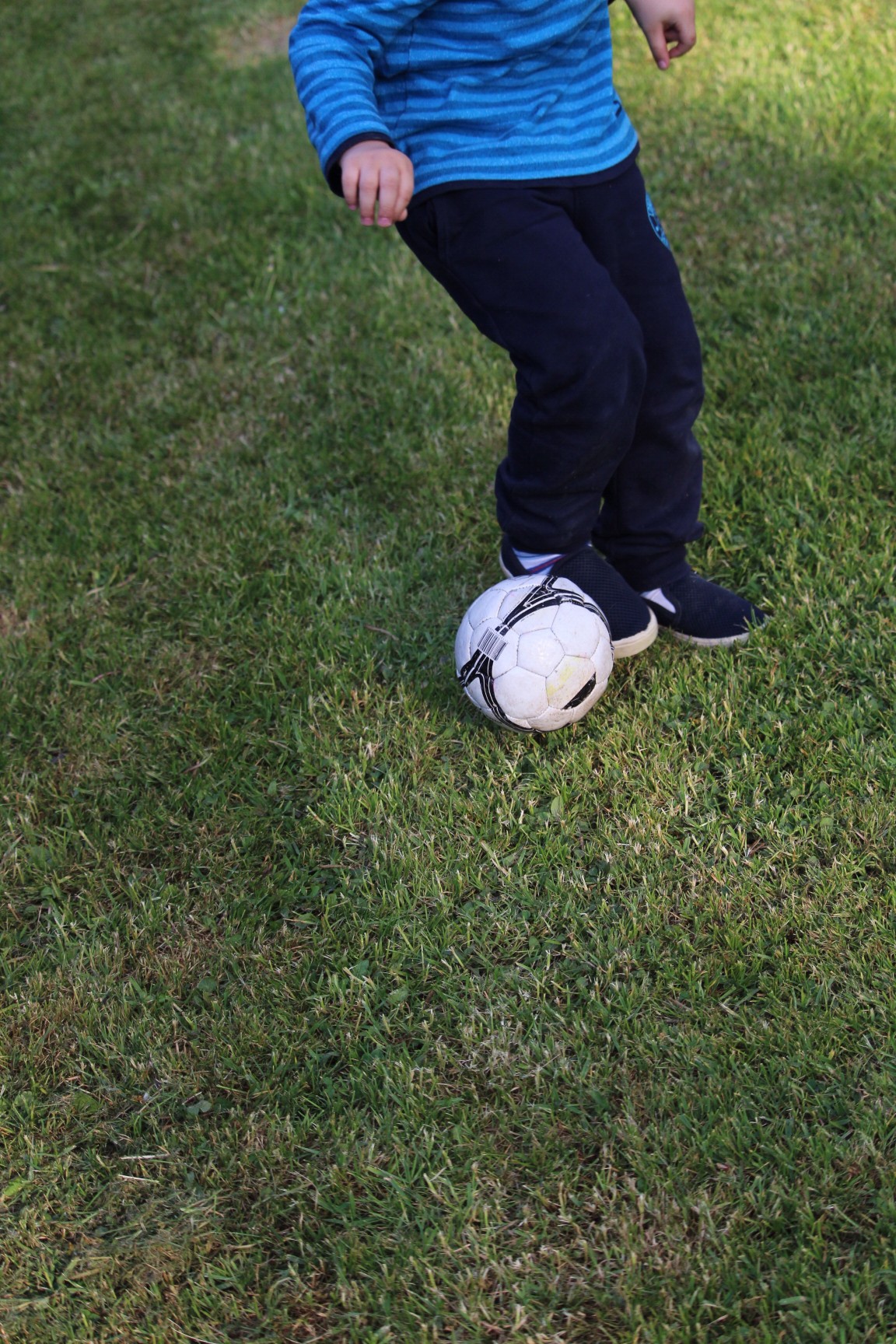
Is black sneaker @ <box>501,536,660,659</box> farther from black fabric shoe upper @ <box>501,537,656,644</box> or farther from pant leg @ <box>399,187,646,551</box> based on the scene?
pant leg @ <box>399,187,646,551</box>

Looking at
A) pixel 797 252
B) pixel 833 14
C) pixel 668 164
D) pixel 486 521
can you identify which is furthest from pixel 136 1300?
pixel 833 14

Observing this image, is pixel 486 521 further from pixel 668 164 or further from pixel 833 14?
pixel 833 14

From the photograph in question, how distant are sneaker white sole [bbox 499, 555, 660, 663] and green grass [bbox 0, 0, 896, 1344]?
0.07m

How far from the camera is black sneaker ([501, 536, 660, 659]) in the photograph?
293 centimetres

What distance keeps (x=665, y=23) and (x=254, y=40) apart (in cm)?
446

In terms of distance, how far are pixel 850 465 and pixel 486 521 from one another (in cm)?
110

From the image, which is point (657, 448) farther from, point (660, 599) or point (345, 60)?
point (345, 60)

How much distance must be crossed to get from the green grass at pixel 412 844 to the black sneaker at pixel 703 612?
64mm

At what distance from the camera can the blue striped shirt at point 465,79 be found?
7.95 feet

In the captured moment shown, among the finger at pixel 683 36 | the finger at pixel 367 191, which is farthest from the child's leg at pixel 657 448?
the finger at pixel 367 191

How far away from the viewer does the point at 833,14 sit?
5.55 m

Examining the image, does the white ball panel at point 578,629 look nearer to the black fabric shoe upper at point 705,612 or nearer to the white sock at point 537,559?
the white sock at point 537,559

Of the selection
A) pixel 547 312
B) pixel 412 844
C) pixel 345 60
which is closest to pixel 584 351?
pixel 547 312

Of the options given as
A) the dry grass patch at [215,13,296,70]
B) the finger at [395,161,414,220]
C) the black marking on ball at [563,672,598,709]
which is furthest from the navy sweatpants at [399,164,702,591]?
the dry grass patch at [215,13,296,70]
